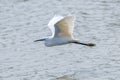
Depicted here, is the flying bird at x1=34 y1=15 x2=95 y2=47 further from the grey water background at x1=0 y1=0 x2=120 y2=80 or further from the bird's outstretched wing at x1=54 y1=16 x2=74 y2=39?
the grey water background at x1=0 y1=0 x2=120 y2=80

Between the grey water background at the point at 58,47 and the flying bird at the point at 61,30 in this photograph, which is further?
the grey water background at the point at 58,47

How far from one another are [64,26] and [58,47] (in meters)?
2.11

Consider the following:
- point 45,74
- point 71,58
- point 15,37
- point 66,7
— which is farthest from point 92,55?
point 66,7

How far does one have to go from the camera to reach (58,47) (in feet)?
39.8

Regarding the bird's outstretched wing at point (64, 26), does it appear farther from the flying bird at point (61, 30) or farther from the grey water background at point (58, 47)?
the grey water background at point (58, 47)

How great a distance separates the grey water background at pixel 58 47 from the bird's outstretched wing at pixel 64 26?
765 mm

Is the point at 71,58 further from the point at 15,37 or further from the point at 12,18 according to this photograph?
the point at 12,18

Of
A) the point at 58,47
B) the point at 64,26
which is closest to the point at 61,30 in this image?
the point at 64,26

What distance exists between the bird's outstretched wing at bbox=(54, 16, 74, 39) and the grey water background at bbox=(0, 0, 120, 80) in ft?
2.51

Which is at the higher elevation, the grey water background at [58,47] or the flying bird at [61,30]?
the flying bird at [61,30]

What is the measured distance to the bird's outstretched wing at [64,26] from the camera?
9945 mm

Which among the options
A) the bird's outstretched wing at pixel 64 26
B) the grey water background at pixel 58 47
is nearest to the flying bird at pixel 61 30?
the bird's outstretched wing at pixel 64 26

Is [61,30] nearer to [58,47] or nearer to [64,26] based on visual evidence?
[64,26]

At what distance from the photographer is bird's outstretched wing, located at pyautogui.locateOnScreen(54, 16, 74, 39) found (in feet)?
32.6
